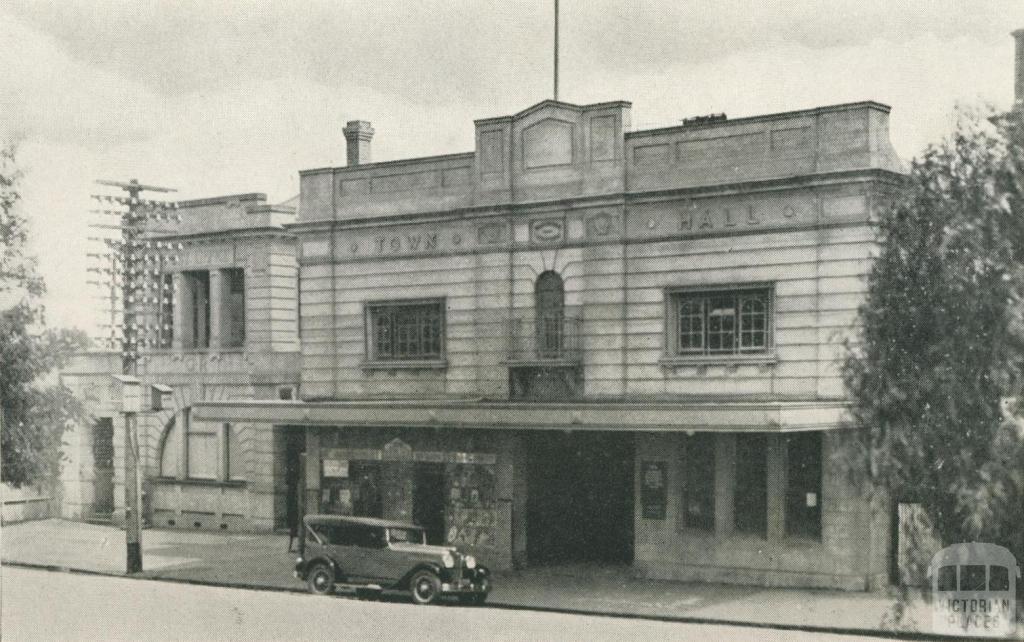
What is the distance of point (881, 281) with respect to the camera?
16.5 metres

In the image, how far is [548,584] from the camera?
2469 cm

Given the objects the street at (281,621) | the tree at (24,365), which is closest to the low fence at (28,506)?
the tree at (24,365)

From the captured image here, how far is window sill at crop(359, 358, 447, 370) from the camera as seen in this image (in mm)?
27484

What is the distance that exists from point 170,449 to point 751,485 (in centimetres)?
1790

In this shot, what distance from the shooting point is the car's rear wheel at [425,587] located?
72.4ft

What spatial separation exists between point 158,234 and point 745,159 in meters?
17.5

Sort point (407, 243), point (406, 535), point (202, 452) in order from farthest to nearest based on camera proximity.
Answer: point (202, 452) < point (407, 243) < point (406, 535)

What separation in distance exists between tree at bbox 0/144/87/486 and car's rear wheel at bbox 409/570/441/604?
8.55 metres

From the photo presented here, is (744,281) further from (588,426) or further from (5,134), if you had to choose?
(5,134)

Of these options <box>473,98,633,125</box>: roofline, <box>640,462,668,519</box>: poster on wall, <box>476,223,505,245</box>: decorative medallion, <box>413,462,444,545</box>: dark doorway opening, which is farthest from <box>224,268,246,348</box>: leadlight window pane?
<box>640,462,668,519</box>: poster on wall

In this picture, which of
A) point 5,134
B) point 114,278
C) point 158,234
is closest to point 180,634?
point 5,134

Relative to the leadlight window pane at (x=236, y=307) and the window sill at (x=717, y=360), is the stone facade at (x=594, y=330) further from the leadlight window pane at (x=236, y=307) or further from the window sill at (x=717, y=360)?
the leadlight window pane at (x=236, y=307)

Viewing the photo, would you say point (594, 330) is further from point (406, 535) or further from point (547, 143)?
point (406, 535)

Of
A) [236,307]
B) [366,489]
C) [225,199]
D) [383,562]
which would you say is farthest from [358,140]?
[383,562]
